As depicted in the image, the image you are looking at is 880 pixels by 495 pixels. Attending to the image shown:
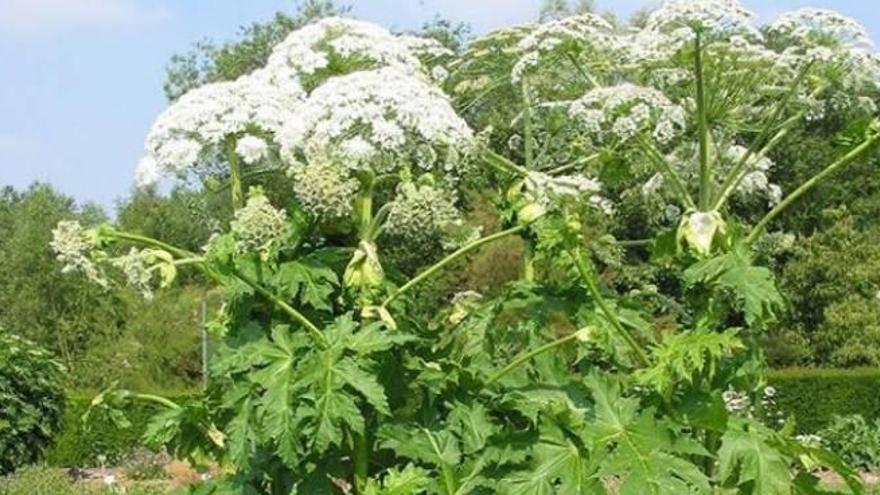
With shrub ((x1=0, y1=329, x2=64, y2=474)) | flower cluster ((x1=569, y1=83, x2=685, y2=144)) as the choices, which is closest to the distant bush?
shrub ((x1=0, y1=329, x2=64, y2=474))

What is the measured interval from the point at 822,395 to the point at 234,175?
2055cm

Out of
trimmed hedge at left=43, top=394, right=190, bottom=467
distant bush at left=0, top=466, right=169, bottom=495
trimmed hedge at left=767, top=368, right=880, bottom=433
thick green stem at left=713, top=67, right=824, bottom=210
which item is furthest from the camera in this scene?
trimmed hedge at left=767, top=368, right=880, bottom=433

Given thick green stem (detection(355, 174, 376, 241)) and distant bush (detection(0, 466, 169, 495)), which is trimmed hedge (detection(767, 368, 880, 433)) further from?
thick green stem (detection(355, 174, 376, 241))

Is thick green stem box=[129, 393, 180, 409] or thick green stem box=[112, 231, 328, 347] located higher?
thick green stem box=[112, 231, 328, 347]

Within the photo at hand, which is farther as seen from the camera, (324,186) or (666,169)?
(666,169)

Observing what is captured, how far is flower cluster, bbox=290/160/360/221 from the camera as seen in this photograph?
5066mm

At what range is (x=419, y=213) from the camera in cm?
516

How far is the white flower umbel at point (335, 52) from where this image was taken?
5480mm

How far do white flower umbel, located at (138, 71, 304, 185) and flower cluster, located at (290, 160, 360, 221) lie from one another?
0.24 meters

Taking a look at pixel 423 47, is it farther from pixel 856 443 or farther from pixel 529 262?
pixel 856 443

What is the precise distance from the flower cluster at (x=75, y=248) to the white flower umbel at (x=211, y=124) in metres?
0.32

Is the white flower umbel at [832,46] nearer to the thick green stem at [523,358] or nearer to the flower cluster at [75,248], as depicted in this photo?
the thick green stem at [523,358]

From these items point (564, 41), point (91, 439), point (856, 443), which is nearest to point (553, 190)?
point (564, 41)

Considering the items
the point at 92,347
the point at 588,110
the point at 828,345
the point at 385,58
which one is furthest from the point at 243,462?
the point at 92,347
